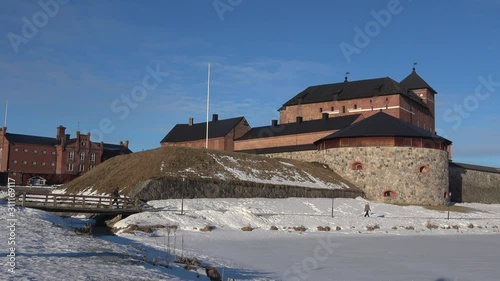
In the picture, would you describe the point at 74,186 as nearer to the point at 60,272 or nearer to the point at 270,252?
the point at 270,252

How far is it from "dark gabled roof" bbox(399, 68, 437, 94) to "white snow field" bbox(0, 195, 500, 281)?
55348 mm

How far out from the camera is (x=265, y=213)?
33531 mm

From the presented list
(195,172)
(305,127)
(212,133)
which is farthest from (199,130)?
(195,172)

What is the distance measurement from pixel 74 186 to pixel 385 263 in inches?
1203

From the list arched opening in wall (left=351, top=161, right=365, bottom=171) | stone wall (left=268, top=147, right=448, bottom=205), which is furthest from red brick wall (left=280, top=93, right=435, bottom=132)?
stone wall (left=268, top=147, right=448, bottom=205)

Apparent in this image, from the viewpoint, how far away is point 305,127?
67312 millimetres

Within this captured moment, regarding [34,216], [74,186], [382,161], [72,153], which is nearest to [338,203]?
[382,161]

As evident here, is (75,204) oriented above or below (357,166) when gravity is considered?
below

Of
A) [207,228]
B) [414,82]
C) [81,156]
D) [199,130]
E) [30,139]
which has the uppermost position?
[414,82]

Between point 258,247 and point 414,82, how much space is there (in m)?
76.1

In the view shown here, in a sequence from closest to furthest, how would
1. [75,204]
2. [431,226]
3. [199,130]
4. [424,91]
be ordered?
1. [75,204]
2. [431,226]
3. [199,130]
4. [424,91]

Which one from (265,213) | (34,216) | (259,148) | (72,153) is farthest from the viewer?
(72,153)

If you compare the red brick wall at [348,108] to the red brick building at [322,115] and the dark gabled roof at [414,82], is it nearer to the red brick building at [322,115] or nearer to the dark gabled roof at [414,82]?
the red brick building at [322,115]

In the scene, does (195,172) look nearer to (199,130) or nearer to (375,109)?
(199,130)
